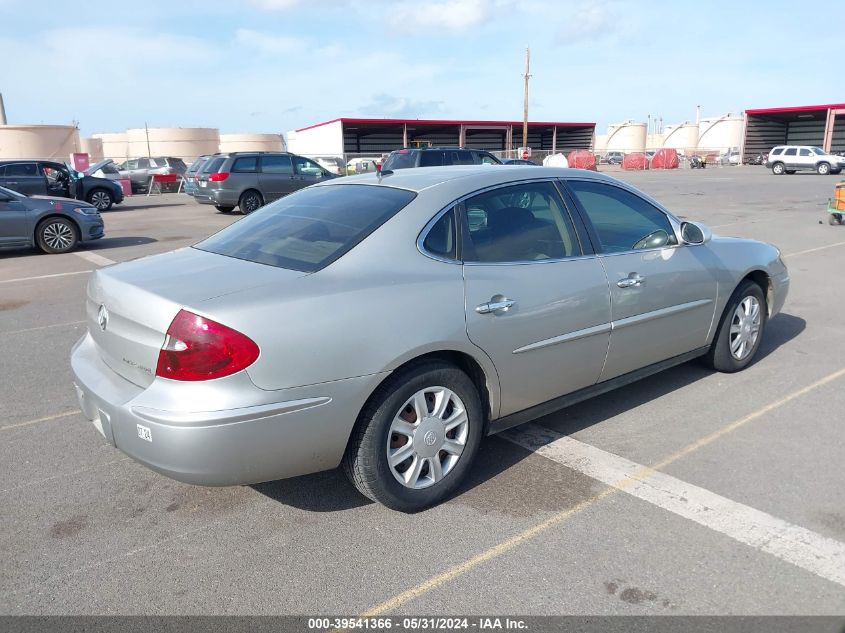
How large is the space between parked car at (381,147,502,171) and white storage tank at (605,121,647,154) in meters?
59.6

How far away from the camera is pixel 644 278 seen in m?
4.14

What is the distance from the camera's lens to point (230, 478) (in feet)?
9.27

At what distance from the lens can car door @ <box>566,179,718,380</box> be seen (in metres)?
4.04

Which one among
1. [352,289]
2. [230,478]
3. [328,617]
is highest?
[352,289]

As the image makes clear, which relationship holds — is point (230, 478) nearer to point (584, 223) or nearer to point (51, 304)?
point (584, 223)

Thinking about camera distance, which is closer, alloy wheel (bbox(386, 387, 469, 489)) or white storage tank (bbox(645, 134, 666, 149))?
alloy wheel (bbox(386, 387, 469, 489))

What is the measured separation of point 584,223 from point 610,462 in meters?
1.37

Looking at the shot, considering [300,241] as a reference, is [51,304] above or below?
below

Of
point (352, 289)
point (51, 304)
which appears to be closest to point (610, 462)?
point (352, 289)

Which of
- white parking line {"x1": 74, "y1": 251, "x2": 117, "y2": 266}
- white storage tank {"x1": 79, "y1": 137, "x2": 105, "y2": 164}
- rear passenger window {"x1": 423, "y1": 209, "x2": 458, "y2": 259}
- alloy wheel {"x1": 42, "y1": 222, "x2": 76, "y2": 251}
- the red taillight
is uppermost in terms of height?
white storage tank {"x1": 79, "y1": 137, "x2": 105, "y2": 164}

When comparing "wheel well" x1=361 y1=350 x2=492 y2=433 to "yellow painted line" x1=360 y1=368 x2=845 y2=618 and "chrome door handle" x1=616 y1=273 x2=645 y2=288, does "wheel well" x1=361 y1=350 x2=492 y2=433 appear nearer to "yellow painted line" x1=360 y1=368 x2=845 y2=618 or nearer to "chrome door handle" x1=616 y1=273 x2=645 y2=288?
"yellow painted line" x1=360 y1=368 x2=845 y2=618

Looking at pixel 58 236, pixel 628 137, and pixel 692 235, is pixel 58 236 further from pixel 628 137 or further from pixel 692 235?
pixel 628 137

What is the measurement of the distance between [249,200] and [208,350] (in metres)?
16.4

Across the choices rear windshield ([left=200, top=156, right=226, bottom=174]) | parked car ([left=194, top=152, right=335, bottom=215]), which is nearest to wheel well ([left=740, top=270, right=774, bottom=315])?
parked car ([left=194, top=152, right=335, bottom=215])
